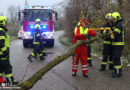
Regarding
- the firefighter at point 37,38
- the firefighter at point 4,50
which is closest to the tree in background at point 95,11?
the firefighter at point 37,38

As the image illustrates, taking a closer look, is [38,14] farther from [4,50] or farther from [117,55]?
[4,50]

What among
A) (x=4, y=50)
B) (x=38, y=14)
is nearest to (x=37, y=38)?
(x=4, y=50)

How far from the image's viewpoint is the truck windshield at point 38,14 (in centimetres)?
1327

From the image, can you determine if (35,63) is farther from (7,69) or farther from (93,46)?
(93,46)

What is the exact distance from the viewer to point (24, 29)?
13.4m

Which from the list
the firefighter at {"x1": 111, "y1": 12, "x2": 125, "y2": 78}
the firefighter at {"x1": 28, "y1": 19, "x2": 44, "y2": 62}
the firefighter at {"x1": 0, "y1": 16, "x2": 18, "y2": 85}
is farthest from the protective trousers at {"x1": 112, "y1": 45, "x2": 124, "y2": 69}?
the firefighter at {"x1": 28, "y1": 19, "x2": 44, "y2": 62}

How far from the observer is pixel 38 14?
43.7ft

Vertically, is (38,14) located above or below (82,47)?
above

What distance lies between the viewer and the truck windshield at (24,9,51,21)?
1327cm

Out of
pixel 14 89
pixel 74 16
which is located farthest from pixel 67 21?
pixel 14 89

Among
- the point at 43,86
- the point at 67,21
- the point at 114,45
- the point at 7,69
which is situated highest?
the point at 67,21

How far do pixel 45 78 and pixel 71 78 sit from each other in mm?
888

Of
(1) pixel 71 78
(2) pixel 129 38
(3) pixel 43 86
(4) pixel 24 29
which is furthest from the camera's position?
(4) pixel 24 29

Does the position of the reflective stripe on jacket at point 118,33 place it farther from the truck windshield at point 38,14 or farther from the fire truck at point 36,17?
the truck windshield at point 38,14
